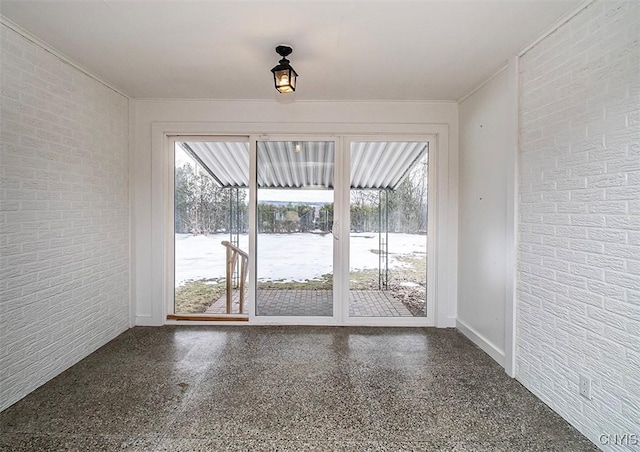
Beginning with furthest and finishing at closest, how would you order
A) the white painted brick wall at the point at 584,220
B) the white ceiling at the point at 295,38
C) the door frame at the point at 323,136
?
the door frame at the point at 323,136 < the white ceiling at the point at 295,38 < the white painted brick wall at the point at 584,220

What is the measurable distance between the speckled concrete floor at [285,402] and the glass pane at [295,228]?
2.15ft

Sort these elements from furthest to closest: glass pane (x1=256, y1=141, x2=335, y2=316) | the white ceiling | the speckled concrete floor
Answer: glass pane (x1=256, y1=141, x2=335, y2=316) < the white ceiling < the speckled concrete floor

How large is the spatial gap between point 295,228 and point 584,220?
256cm

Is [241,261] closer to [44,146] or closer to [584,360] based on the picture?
[44,146]

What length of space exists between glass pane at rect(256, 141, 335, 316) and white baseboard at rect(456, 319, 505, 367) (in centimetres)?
144

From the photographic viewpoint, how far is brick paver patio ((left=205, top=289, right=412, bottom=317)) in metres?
3.58

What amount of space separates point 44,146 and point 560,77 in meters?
→ 3.69

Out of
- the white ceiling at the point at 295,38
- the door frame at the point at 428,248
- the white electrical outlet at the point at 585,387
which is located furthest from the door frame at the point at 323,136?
the white electrical outlet at the point at 585,387

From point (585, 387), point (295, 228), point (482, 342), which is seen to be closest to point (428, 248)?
point (482, 342)

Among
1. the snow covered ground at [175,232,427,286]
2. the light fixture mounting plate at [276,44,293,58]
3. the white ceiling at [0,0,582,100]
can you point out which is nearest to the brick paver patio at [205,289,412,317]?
the snow covered ground at [175,232,427,286]

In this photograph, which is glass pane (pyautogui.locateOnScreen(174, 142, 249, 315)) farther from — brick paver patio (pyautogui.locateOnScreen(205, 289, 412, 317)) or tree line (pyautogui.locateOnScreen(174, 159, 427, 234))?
brick paver patio (pyautogui.locateOnScreen(205, 289, 412, 317))

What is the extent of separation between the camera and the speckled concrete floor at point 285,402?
1.75 metres

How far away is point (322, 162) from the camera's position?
11.6 ft

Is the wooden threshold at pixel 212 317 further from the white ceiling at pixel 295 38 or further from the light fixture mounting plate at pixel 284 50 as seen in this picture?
the light fixture mounting plate at pixel 284 50
